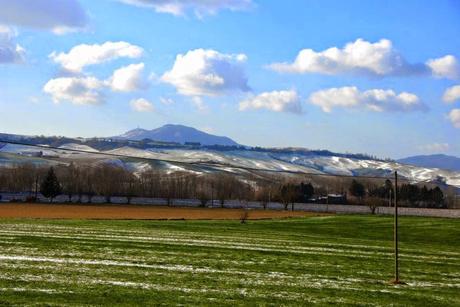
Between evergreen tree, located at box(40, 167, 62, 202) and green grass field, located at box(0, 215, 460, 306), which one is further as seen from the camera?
evergreen tree, located at box(40, 167, 62, 202)

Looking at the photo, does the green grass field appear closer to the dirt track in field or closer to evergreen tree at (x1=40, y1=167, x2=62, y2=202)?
the dirt track in field

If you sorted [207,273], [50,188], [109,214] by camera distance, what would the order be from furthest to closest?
[50,188] < [109,214] < [207,273]

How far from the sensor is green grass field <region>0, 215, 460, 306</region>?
56.7 feet

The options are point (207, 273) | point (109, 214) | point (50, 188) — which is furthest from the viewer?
point (50, 188)

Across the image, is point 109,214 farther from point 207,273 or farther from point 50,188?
point 207,273

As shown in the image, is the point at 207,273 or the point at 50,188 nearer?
the point at 207,273

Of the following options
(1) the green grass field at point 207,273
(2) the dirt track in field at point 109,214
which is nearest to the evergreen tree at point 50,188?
(2) the dirt track in field at point 109,214

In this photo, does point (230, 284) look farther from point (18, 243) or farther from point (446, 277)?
point (18, 243)

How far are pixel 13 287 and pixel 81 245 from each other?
1349cm

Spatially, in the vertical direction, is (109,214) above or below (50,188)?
below

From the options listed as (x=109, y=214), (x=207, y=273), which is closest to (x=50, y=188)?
(x=109, y=214)

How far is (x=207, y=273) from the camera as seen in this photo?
22.8m

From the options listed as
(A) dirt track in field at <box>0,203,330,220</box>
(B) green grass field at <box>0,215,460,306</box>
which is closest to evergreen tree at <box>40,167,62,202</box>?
(A) dirt track in field at <box>0,203,330,220</box>

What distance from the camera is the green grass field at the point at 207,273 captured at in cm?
1730
